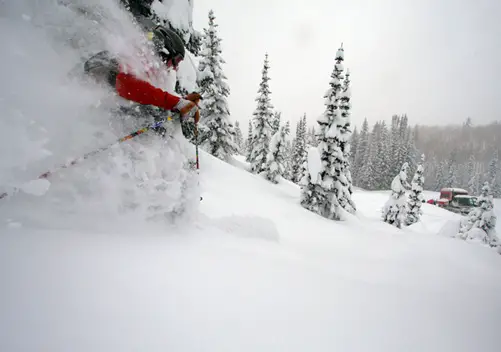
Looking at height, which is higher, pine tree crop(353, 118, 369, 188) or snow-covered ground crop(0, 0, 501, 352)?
pine tree crop(353, 118, 369, 188)

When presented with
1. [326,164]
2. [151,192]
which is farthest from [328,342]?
[326,164]

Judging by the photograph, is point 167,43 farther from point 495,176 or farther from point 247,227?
point 495,176

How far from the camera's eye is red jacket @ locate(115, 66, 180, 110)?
9.73ft

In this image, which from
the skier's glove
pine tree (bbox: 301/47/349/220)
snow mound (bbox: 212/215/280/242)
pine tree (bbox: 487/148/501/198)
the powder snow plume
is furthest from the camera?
pine tree (bbox: 487/148/501/198)

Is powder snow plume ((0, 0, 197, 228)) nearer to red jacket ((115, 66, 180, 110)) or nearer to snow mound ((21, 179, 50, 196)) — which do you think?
snow mound ((21, 179, 50, 196))

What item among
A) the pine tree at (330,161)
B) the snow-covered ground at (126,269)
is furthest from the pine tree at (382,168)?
the snow-covered ground at (126,269)

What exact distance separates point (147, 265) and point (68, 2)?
369 centimetres

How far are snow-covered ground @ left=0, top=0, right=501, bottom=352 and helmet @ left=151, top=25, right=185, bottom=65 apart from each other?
42 cm

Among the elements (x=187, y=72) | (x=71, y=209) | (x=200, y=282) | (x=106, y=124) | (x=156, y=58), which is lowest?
(x=200, y=282)

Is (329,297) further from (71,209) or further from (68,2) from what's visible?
(68,2)

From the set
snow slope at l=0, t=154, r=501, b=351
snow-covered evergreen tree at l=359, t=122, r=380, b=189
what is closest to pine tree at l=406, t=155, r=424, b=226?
snow slope at l=0, t=154, r=501, b=351

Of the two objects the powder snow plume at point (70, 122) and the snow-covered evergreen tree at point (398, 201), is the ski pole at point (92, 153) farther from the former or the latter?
the snow-covered evergreen tree at point (398, 201)

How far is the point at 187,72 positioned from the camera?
4785 mm

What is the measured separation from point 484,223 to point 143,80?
31661mm
